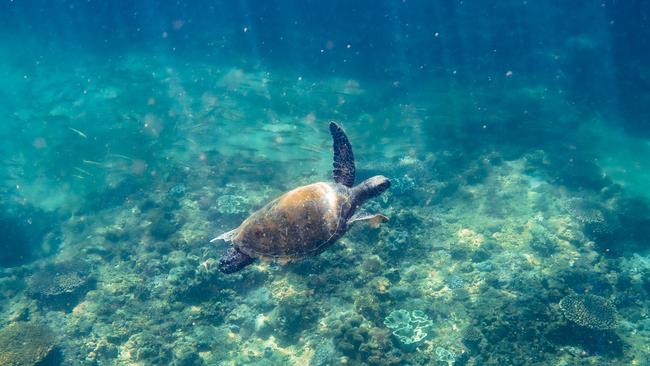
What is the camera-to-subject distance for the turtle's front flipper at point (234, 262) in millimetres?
6195

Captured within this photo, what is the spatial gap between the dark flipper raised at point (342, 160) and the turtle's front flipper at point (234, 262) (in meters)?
2.59

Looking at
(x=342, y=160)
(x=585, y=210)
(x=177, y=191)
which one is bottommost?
(x=177, y=191)

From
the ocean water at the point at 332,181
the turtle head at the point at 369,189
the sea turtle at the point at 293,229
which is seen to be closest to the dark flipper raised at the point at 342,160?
the turtle head at the point at 369,189

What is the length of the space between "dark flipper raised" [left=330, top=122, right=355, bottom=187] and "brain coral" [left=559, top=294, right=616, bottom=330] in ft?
24.7

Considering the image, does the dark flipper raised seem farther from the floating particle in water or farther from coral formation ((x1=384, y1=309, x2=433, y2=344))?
the floating particle in water

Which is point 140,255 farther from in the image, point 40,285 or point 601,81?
point 601,81

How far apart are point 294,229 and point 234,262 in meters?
1.30

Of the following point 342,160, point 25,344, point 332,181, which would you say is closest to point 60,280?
point 25,344

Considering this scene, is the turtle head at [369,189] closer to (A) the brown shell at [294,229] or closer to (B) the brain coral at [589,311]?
(A) the brown shell at [294,229]

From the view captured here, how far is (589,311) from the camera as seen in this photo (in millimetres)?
9664

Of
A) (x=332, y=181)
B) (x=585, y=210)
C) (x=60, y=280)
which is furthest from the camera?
(x=332, y=181)

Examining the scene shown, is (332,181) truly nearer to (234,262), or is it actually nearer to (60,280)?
(234,262)

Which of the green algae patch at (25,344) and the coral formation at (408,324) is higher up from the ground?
the coral formation at (408,324)

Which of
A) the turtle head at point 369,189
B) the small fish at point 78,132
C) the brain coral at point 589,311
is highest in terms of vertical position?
the turtle head at point 369,189
